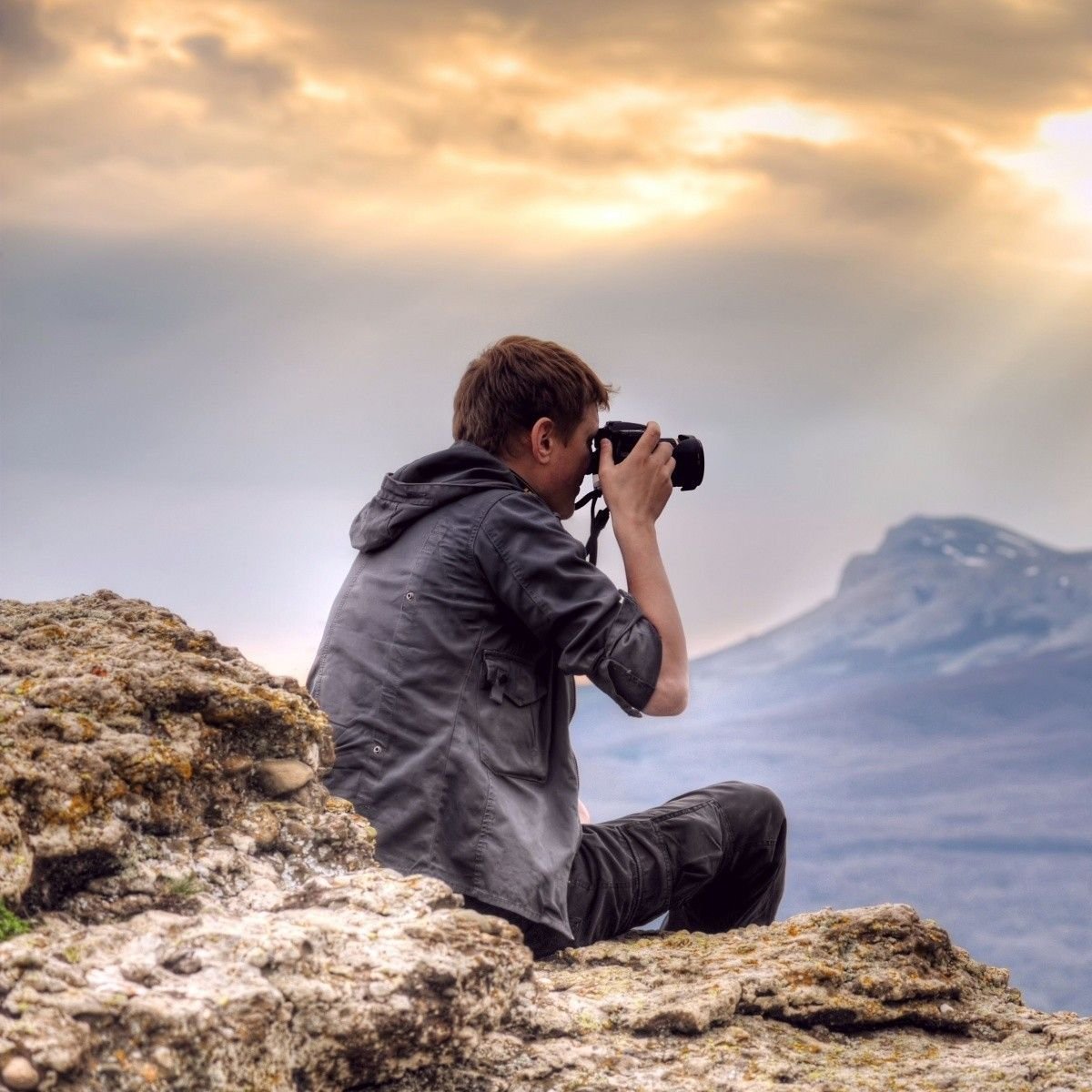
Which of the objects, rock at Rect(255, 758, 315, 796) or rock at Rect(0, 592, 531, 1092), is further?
rock at Rect(255, 758, 315, 796)

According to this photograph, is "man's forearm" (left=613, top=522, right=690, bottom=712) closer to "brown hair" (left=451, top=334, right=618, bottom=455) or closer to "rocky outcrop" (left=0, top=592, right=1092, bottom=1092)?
"brown hair" (left=451, top=334, right=618, bottom=455)

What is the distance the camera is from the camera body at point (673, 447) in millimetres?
5277

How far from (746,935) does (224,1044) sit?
2.79 m

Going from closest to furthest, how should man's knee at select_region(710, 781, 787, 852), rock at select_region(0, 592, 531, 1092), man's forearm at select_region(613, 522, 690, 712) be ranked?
rock at select_region(0, 592, 531, 1092)
man's forearm at select_region(613, 522, 690, 712)
man's knee at select_region(710, 781, 787, 852)

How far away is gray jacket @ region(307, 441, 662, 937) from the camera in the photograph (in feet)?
15.0

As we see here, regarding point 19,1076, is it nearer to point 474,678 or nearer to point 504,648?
point 474,678

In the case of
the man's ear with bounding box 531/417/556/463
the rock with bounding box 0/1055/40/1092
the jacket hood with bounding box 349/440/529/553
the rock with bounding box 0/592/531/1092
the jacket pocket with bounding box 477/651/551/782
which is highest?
the man's ear with bounding box 531/417/556/463

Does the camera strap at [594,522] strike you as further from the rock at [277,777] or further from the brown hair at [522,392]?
the rock at [277,777]

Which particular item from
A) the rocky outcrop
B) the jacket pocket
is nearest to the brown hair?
the jacket pocket

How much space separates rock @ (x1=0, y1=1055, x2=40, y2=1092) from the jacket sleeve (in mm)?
2395

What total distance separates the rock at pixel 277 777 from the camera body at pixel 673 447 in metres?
1.81

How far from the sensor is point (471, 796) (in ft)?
15.0

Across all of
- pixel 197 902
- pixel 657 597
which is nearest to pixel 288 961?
pixel 197 902

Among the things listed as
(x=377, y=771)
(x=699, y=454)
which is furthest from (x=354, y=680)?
(x=699, y=454)
